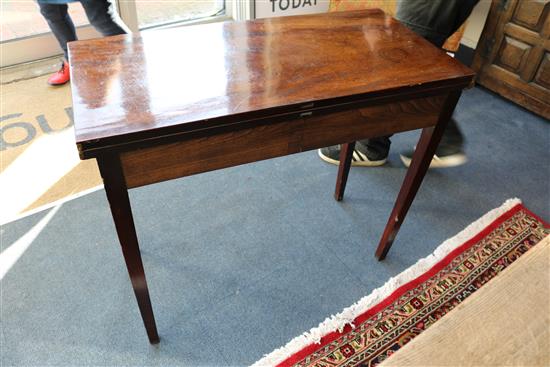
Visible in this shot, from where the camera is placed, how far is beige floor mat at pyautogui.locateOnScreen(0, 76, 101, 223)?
1.54 m

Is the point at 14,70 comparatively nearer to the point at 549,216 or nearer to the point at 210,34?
the point at 210,34

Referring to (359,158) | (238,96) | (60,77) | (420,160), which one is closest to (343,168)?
(359,158)

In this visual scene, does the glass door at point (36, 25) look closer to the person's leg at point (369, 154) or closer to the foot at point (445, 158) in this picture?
the person's leg at point (369, 154)

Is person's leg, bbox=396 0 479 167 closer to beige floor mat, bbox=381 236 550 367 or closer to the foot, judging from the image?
the foot

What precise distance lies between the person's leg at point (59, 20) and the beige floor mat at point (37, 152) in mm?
316

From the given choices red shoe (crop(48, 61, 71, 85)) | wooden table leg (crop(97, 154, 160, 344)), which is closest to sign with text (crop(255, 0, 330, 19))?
red shoe (crop(48, 61, 71, 85))

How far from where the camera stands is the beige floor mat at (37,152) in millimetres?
1544

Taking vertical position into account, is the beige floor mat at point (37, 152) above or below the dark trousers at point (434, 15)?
below

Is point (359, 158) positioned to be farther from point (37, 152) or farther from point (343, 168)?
point (37, 152)

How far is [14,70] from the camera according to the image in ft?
7.35

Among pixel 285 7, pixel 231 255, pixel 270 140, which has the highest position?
pixel 270 140

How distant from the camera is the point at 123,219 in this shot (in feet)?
2.60

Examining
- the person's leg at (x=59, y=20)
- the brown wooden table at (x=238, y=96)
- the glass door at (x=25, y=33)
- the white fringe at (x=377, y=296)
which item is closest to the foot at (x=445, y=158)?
the white fringe at (x=377, y=296)

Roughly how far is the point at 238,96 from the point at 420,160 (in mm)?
530
